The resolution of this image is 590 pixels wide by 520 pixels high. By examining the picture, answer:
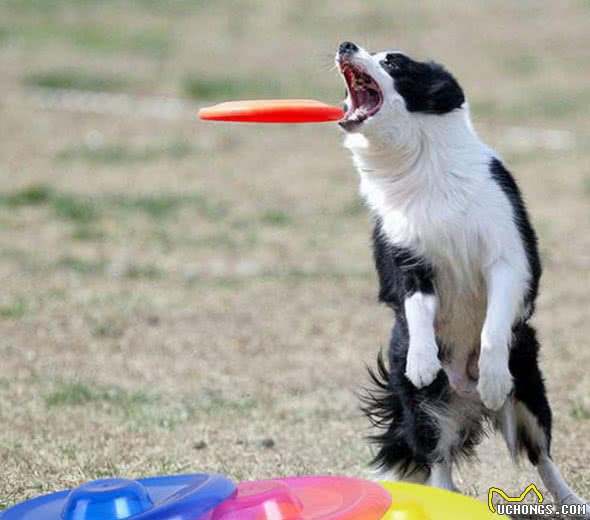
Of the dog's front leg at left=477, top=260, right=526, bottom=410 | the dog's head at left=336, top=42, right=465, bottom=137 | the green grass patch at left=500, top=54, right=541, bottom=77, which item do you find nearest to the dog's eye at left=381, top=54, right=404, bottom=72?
the dog's head at left=336, top=42, right=465, bottom=137

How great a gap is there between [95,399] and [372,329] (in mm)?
2102

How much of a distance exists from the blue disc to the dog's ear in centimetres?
146

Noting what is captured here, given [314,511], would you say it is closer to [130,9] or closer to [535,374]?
[535,374]

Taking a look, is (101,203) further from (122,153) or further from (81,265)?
(122,153)

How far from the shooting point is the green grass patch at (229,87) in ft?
56.2

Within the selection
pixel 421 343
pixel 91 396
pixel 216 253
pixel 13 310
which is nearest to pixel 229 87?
pixel 216 253

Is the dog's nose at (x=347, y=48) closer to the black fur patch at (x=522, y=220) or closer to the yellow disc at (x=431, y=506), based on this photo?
the black fur patch at (x=522, y=220)

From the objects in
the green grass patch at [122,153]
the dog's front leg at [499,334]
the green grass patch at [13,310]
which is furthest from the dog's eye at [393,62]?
the green grass patch at [122,153]

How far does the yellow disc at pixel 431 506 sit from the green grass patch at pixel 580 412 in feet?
6.89

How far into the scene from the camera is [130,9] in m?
23.3

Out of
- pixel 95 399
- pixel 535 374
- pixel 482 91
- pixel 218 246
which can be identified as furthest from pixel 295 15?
pixel 535 374

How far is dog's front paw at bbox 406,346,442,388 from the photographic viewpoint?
4.29 meters

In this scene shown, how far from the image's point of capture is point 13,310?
7.88 meters

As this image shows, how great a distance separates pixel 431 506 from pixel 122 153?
34.3ft
